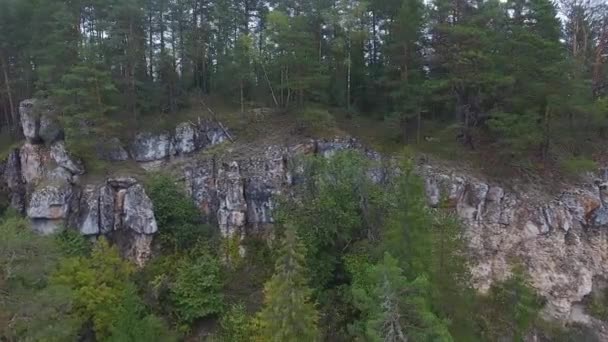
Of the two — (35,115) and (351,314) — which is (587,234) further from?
(35,115)

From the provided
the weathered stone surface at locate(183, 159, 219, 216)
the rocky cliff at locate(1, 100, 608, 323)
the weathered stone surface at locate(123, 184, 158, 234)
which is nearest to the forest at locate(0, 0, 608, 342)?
the weathered stone surface at locate(183, 159, 219, 216)

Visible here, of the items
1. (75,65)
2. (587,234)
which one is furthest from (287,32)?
(587,234)

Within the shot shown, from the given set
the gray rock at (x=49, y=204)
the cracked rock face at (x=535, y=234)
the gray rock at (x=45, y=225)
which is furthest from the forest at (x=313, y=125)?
the cracked rock face at (x=535, y=234)

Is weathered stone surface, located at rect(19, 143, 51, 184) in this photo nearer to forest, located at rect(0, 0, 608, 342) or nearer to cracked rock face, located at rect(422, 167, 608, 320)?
forest, located at rect(0, 0, 608, 342)

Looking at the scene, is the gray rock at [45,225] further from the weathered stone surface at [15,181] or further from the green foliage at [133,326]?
the green foliage at [133,326]

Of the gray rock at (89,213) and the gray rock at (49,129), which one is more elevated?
the gray rock at (49,129)
